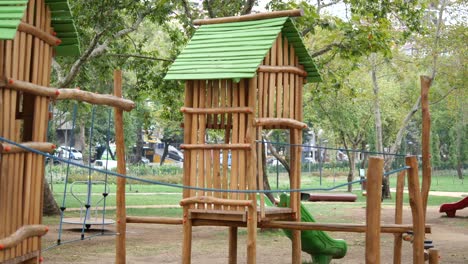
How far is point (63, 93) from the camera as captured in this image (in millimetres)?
7984

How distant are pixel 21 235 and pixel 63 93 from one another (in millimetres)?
1740

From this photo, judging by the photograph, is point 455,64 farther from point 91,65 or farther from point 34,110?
point 34,110

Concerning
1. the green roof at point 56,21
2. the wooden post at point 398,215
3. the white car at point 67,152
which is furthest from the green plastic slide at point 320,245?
the green roof at point 56,21

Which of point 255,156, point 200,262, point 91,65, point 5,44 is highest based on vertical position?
point 91,65

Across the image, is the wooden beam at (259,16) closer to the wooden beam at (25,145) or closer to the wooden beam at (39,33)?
the wooden beam at (39,33)

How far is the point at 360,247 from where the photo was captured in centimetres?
1589

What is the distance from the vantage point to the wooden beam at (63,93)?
6801 millimetres

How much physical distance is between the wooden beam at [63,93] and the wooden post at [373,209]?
3.41 meters

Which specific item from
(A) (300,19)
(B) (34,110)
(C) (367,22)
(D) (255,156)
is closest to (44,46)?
(B) (34,110)

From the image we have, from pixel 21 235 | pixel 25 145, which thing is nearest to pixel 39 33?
pixel 25 145

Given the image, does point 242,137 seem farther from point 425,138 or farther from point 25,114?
point 25,114

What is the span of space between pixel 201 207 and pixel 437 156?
173 feet

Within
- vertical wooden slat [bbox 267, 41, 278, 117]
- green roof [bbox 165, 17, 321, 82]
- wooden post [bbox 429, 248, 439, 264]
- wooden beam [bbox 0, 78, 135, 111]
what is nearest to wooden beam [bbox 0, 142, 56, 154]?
wooden beam [bbox 0, 78, 135, 111]

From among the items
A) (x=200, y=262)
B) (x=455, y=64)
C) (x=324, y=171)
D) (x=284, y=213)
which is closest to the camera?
(x=284, y=213)
